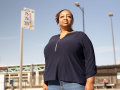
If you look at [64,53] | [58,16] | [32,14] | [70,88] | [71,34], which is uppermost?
[32,14]

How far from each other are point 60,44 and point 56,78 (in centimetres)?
41

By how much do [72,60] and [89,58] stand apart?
0.20 metres

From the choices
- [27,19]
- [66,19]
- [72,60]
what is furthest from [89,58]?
[27,19]

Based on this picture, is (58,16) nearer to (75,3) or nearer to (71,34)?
(71,34)

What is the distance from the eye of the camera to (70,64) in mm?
2424

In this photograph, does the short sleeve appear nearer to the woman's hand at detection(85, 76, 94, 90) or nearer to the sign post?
the woman's hand at detection(85, 76, 94, 90)

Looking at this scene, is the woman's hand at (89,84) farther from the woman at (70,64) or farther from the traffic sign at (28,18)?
the traffic sign at (28,18)

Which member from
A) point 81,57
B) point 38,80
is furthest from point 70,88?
point 38,80

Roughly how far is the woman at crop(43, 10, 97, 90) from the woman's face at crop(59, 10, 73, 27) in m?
0.17

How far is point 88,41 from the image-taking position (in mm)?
2512

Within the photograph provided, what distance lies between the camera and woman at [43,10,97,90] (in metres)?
2.37

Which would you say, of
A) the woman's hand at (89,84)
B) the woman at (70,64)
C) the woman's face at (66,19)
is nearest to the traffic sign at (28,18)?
the woman's face at (66,19)

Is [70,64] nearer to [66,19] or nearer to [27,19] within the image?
[66,19]

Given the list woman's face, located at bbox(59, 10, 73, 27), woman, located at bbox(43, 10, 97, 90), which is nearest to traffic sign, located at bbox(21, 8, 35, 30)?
woman's face, located at bbox(59, 10, 73, 27)
